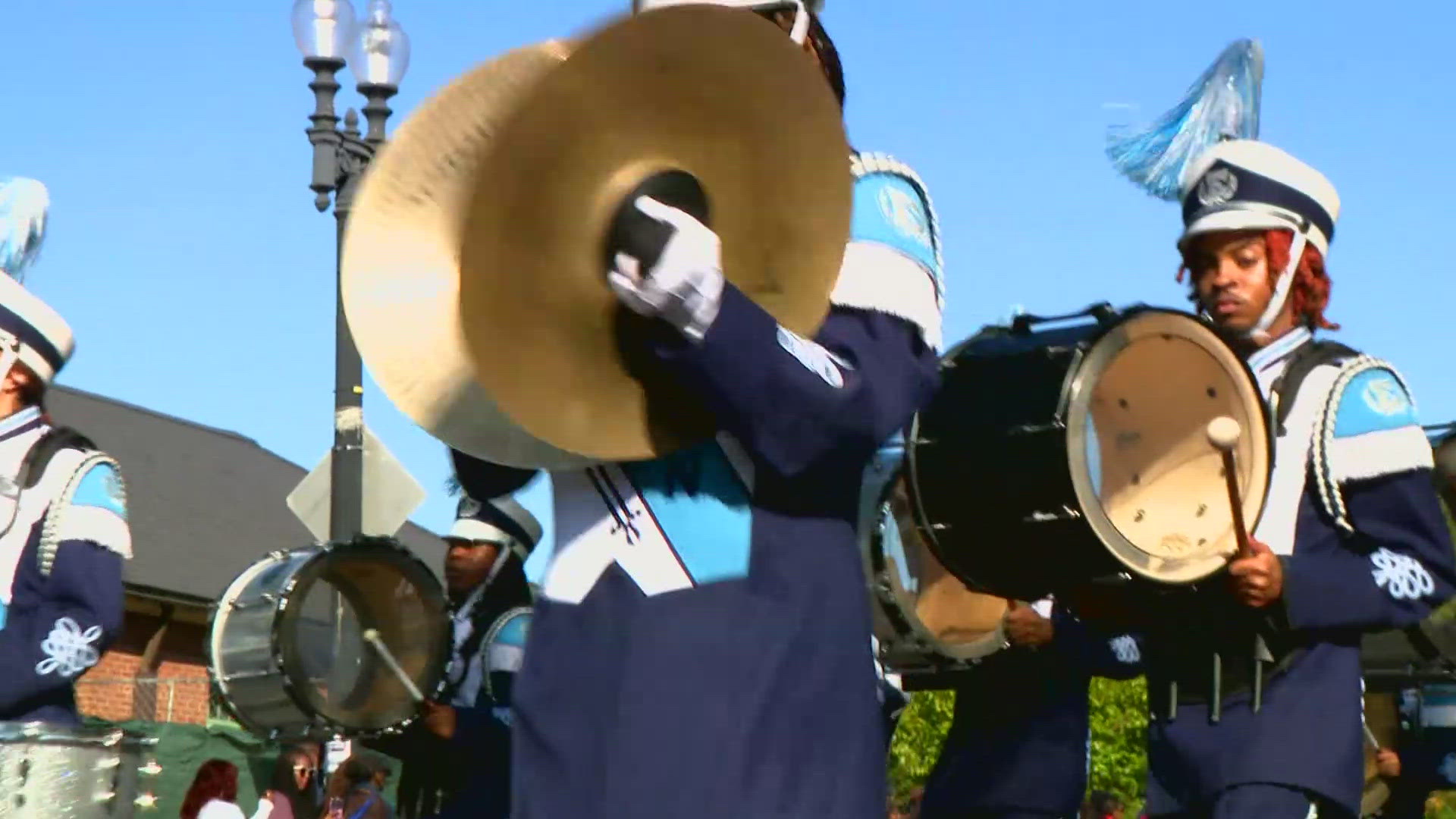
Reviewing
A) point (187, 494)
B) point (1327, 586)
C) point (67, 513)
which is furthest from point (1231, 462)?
point (187, 494)

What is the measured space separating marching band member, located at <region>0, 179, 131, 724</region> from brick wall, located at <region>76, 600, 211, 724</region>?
19.8m

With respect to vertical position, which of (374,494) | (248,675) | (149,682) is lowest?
(248,675)

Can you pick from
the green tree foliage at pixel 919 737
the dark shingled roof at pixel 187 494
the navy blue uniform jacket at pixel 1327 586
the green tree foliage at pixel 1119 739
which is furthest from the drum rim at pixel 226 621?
the dark shingled roof at pixel 187 494

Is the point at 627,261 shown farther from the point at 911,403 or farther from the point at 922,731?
the point at 922,731

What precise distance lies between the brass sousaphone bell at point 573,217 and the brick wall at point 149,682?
2278 cm

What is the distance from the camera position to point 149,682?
85.5ft

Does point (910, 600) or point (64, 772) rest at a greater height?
point (910, 600)

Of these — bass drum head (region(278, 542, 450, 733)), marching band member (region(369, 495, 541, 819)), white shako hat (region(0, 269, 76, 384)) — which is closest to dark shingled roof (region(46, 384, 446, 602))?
marching band member (region(369, 495, 541, 819))

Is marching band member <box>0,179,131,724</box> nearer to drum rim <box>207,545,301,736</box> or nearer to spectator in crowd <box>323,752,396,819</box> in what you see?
drum rim <box>207,545,301,736</box>

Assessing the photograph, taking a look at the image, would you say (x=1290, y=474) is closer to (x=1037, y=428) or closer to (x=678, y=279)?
(x=1037, y=428)

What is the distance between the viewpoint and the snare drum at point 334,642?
7789mm

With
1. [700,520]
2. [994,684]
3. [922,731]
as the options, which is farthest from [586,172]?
[922,731]

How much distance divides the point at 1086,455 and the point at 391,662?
348cm

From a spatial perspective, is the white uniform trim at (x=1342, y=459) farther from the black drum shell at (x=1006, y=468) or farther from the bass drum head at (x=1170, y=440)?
the black drum shell at (x=1006, y=468)
